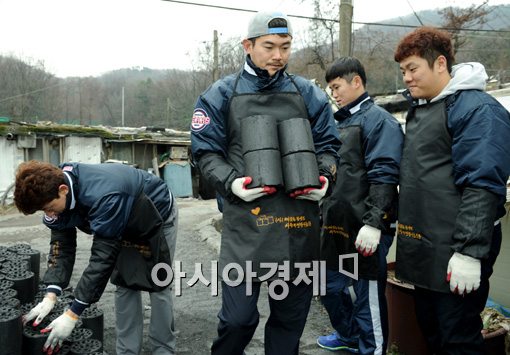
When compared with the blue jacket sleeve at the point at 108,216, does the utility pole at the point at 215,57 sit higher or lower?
higher

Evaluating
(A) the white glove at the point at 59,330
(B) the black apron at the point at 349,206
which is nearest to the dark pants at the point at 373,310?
(B) the black apron at the point at 349,206

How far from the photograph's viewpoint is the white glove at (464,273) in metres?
2.08

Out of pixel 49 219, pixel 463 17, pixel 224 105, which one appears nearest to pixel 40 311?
pixel 49 219

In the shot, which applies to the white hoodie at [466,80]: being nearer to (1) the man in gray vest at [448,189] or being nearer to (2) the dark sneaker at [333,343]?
(1) the man in gray vest at [448,189]

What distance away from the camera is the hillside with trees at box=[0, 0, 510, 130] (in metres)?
22.8

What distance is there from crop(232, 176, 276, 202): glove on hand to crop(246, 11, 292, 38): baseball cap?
0.75 m

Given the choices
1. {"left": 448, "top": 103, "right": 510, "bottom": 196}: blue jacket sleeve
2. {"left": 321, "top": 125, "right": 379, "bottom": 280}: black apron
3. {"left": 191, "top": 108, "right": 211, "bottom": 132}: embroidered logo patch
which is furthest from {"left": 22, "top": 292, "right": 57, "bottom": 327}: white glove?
{"left": 448, "top": 103, "right": 510, "bottom": 196}: blue jacket sleeve

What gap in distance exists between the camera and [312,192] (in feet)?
7.53

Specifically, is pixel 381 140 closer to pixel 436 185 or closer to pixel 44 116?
pixel 436 185

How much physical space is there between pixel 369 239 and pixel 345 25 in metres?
6.50

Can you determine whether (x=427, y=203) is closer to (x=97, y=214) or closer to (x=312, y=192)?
(x=312, y=192)

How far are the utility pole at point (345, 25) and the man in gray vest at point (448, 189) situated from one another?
6029mm

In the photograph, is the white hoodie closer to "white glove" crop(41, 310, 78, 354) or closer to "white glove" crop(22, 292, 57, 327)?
"white glove" crop(41, 310, 78, 354)

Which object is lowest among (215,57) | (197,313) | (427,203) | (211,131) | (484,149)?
(197,313)
